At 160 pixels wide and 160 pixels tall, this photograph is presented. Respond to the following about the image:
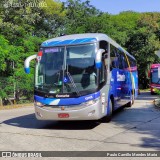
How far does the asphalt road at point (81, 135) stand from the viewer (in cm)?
884

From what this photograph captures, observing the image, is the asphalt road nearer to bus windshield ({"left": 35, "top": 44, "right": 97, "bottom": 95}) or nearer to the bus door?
the bus door

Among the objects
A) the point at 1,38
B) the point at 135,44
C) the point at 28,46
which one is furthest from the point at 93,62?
the point at 135,44

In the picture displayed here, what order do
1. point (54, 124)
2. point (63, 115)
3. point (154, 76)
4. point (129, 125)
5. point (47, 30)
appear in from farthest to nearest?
point (47, 30)
point (154, 76)
point (54, 124)
point (129, 125)
point (63, 115)

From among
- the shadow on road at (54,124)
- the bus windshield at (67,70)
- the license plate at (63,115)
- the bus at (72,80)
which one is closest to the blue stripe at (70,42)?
the bus at (72,80)

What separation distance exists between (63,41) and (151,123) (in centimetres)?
433

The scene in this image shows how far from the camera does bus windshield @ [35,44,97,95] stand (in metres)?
11.5

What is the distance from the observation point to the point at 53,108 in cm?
1154

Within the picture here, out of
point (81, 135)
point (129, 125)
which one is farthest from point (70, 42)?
point (129, 125)

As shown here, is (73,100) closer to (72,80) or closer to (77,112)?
(77,112)

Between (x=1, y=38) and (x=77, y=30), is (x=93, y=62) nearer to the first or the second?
(x=1, y=38)

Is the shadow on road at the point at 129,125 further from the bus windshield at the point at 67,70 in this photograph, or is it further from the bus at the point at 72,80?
the bus windshield at the point at 67,70

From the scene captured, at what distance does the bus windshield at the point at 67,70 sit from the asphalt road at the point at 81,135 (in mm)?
1393

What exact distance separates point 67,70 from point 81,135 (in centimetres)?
234

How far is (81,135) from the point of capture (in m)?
10.5
